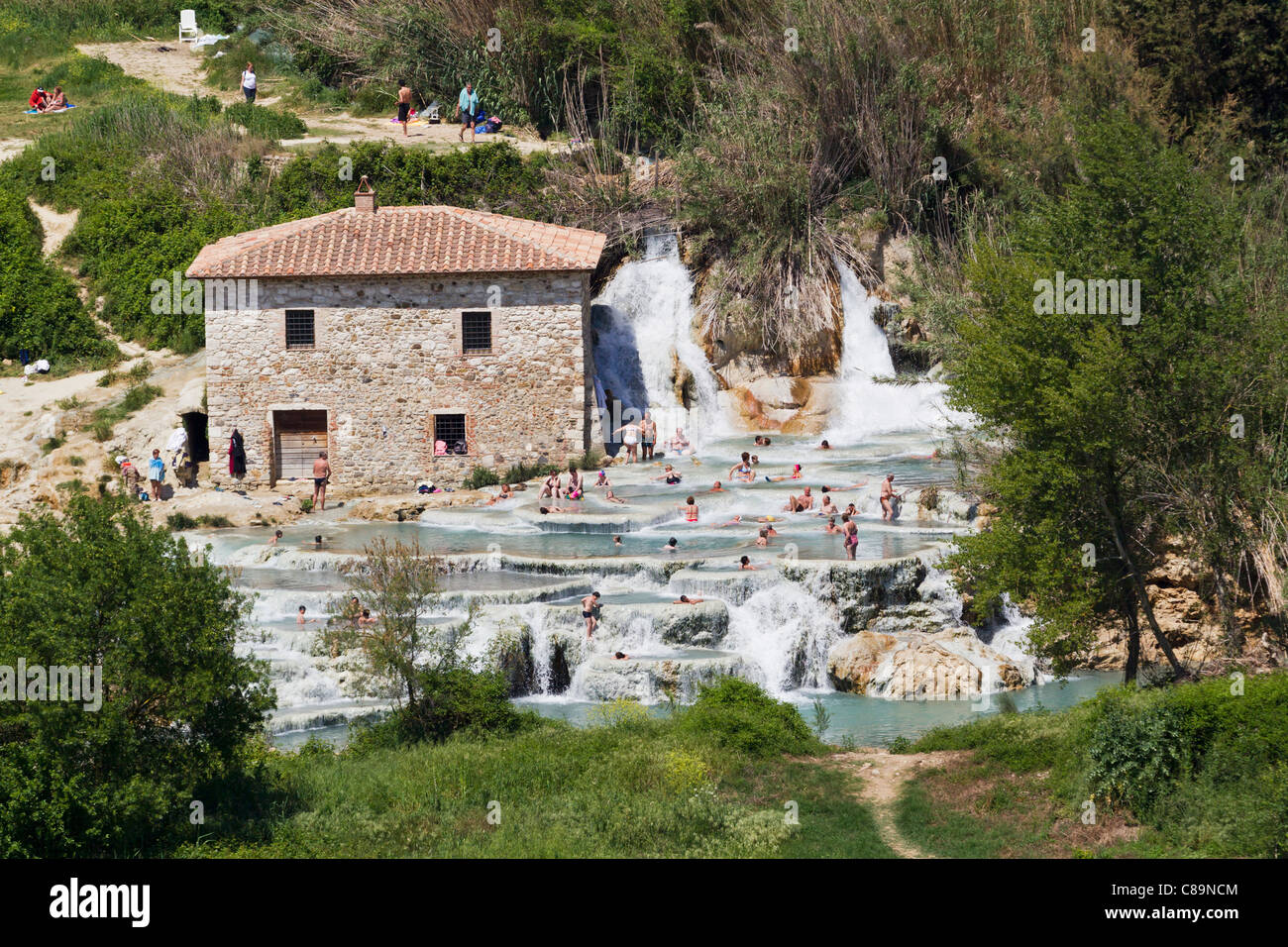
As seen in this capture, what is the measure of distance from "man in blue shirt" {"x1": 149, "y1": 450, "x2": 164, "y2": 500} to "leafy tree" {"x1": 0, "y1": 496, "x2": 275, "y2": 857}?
1627 centimetres

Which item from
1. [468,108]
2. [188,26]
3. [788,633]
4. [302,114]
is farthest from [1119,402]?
[188,26]

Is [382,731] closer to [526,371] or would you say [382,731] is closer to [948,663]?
[948,663]

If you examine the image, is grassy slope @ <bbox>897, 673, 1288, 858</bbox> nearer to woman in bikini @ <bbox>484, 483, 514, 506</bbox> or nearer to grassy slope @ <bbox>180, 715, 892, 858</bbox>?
grassy slope @ <bbox>180, 715, 892, 858</bbox>

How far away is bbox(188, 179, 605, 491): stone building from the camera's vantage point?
122 feet

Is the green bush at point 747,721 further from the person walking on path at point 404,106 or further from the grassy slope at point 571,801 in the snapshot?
the person walking on path at point 404,106

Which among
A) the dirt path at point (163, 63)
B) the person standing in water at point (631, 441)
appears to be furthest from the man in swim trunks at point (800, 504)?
the dirt path at point (163, 63)

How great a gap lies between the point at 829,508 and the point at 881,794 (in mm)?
12186

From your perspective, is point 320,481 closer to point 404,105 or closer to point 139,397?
point 139,397

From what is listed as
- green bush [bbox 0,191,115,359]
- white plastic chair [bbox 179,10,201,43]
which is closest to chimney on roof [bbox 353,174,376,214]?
green bush [bbox 0,191,115,359]

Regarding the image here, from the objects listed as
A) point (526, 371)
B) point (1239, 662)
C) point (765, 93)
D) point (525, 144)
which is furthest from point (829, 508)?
point (525, 144)

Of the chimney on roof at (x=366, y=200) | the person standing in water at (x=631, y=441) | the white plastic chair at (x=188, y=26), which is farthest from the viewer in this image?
the white plastic chair at (x=188, y=26)

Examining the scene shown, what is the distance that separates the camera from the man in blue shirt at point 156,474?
3594 centimetres

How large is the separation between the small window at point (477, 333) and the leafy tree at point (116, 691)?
1777 centimetres
